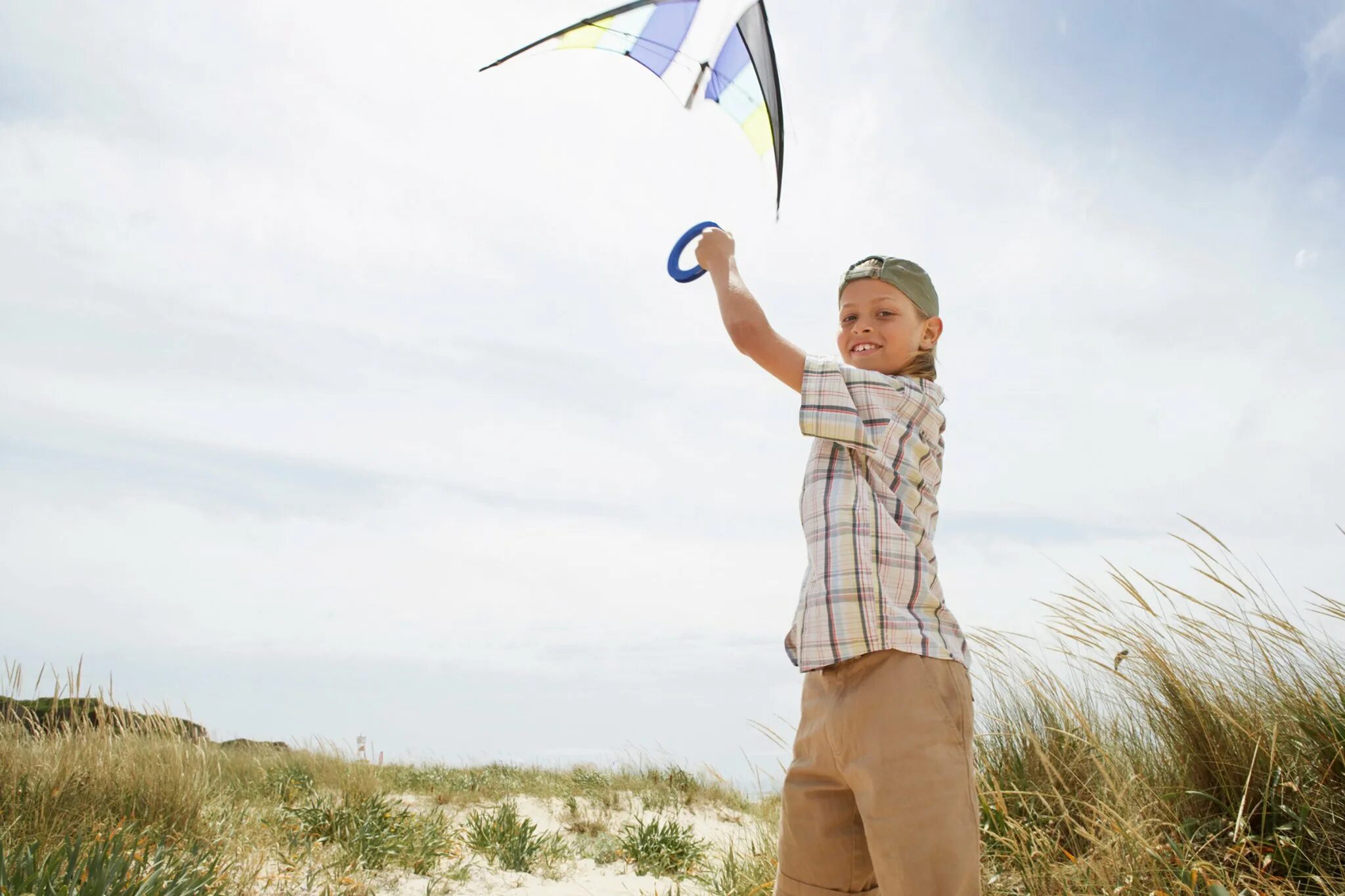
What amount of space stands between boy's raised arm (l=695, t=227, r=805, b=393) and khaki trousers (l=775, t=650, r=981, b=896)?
666 mm

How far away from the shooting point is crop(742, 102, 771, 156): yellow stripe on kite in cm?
272

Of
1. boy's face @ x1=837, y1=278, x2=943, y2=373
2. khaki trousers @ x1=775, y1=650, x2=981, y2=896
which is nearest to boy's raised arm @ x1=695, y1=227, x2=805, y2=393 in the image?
boy's face @ x1=837, y1=278, x2=943, y2=373

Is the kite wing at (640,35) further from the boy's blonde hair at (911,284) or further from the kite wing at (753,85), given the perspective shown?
the boy's blonde hair at (911,284)

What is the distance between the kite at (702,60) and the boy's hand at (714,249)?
62 cm

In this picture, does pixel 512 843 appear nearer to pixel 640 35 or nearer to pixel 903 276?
pixel 903 276

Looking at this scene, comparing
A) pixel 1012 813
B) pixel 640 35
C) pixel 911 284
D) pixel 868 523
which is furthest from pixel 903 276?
pixel 1012 813

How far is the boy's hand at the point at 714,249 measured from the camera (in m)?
2.11

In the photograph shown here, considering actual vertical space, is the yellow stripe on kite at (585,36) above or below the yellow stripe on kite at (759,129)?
above

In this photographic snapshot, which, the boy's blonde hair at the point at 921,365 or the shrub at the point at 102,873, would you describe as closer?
the boy's blonde hair at the point at 921,365

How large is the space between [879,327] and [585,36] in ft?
4.32

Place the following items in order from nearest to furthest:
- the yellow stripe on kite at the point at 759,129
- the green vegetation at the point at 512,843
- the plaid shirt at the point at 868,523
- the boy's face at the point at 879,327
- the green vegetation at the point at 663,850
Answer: the plaid shirt at the point at 868,523 → the boy's face at the point at 879,327 → the yellow stripe on kite at the point at 759,129 → the green vegetation at the point at 512,843 → the green vegetation at the point at 663,850

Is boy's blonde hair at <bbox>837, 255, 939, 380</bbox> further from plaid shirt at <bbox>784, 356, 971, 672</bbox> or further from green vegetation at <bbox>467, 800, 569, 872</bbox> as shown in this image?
green vegetation at <bbox>467, 800, 569, 872</bbox>

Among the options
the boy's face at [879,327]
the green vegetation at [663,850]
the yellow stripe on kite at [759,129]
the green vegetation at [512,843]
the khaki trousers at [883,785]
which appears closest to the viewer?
the khaki trousers at [883,785]

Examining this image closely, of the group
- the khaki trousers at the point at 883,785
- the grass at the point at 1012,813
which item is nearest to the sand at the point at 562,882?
the grass at the point at 1012,813
